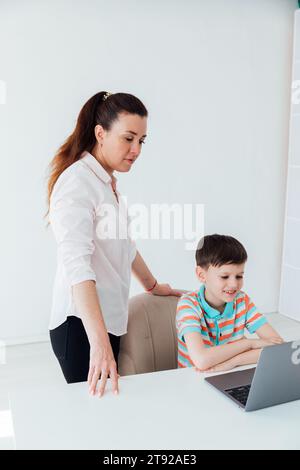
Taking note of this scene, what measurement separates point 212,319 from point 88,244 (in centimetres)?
48

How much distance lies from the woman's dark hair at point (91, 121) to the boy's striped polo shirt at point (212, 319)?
0.58m

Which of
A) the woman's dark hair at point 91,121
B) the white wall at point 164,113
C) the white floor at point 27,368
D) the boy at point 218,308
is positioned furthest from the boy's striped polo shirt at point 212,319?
the white wall at point 164,113

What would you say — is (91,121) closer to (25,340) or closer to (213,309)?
(213,309)

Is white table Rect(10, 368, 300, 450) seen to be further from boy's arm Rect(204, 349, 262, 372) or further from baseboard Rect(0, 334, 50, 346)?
baseboard Rect(0, 334, 50, 346)

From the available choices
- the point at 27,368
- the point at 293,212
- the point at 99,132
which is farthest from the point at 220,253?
the point at 293,212

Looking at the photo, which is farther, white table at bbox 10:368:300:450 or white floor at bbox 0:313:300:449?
white floor at bbox 0:313:300:449

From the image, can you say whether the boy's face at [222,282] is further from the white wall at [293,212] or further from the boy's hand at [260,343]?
the white wall at [293,212]

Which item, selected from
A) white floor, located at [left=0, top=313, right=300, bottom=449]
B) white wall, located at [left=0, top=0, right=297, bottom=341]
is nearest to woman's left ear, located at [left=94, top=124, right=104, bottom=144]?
white floor, located at [left=0, top=313, right=300, bottom=449]

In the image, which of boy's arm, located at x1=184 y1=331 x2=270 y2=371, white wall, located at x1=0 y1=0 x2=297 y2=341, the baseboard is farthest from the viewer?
the baseboard

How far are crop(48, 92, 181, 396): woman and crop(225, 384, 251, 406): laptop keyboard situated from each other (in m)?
0.47

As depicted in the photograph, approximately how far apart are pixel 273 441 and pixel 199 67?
10.7ft

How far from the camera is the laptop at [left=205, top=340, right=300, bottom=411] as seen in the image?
1.14 m
